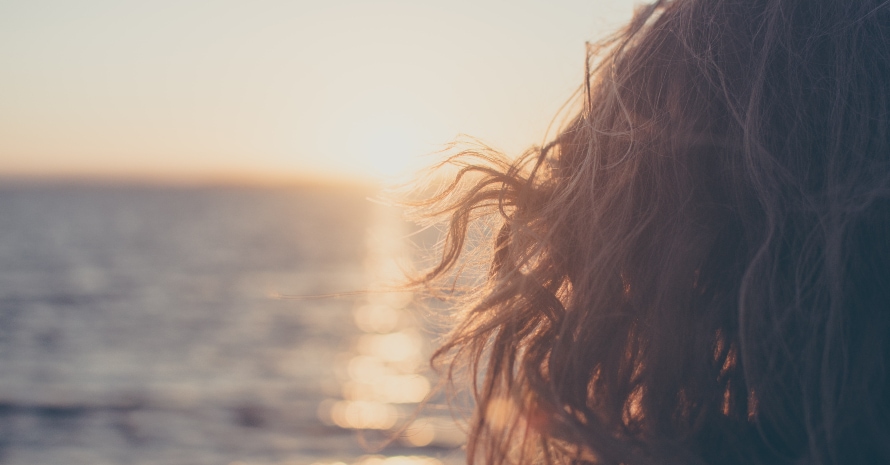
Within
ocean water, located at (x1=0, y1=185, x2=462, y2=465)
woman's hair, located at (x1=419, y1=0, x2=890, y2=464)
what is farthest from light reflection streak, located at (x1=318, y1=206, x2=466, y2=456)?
woman's hair, located at (x1=419, y1=0, x2=890, y2=464)

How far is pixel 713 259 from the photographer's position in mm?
1119

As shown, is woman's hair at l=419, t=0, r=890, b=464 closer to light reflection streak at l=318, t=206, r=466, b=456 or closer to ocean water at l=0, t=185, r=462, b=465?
ocean water at l=0, t=185, r=462, b=465

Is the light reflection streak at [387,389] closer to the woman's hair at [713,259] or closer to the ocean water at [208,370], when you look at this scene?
the ocean water at [208,370]

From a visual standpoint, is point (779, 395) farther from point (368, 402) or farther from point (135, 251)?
point (135, 251)

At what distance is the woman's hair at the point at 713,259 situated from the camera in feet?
3.30

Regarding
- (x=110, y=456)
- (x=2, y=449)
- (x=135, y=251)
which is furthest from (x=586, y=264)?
(x=135, y=251)

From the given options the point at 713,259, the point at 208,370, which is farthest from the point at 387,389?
the point at 713,259

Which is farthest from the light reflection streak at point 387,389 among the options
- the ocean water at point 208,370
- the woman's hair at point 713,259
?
the woman's hair at point 713,259

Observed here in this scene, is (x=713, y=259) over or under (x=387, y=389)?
over

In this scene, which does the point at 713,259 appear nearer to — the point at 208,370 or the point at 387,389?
the point at 387,389

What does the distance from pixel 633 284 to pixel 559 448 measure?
0.32 m

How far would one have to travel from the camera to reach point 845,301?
1004 millimetres

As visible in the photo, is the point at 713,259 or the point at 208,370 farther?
the point at 208,370

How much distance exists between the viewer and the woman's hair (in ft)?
3.30
